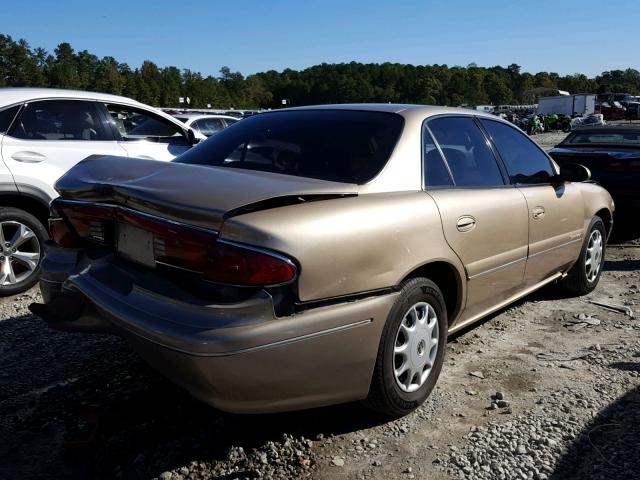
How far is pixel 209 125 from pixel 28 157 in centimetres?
1246

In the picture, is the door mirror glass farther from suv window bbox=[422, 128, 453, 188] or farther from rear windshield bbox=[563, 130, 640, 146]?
rear windshield bbox=[563, 130, 640, 146]

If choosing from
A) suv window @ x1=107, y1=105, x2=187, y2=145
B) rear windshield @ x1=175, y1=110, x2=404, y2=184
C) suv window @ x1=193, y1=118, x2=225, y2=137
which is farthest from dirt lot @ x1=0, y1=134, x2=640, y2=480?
suv window @ x1=193, y1=118, x2=225, y2=137

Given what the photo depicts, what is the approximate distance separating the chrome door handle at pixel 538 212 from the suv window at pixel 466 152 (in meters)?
0.36

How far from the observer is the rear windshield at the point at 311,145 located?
2.91 m

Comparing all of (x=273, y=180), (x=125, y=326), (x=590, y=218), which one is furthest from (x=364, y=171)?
(x=590, y=218)

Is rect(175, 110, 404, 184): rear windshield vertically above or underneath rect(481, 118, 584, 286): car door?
above

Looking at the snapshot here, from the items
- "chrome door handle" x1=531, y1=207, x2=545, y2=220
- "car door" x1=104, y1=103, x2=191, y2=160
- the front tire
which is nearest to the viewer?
the front tire

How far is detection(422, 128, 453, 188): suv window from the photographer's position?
10.2 feet

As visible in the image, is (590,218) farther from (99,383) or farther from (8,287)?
(8,287)

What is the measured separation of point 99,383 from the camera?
10.7ft

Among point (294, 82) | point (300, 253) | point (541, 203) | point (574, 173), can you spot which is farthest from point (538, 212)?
point (294, 82)

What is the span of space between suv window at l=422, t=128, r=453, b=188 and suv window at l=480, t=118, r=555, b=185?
801 mm

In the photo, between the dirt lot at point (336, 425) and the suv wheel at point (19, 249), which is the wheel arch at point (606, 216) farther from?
the suv wheel at point (19, 249)

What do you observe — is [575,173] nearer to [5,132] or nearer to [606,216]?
[606,216]
